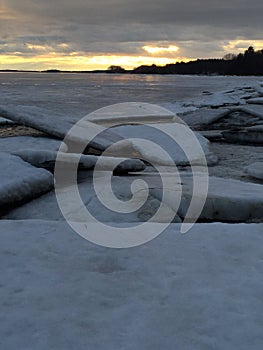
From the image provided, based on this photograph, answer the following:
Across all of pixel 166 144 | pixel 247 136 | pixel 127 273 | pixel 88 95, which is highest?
pixel 127 273

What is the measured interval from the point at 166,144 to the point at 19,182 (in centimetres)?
283

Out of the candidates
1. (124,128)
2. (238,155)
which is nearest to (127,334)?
(238,155)

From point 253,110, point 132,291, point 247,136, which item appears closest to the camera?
point 132,291

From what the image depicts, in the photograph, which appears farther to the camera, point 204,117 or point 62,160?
point 204,117

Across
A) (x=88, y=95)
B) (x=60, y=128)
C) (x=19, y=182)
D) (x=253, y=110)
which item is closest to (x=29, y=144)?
(x=60, y=128)

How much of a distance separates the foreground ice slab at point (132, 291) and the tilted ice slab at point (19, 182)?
0.59 metres

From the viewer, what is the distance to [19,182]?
302 centimetres

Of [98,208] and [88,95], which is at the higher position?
[98,208]

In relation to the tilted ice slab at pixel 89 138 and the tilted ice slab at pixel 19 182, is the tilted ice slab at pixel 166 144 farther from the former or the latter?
the tilted ice slab at pixel 19 182

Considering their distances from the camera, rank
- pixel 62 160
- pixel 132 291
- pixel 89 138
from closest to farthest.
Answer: pixel 132 291 → pixel 62 160 → pixel 89 138

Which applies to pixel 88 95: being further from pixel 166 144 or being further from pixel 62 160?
pixel 62 160

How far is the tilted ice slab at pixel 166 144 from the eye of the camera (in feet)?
16.7

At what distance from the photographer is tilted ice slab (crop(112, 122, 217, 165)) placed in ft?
16.7

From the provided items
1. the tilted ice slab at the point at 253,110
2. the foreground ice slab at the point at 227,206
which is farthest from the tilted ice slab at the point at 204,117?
the foreground ice slab at the point at 227,206
